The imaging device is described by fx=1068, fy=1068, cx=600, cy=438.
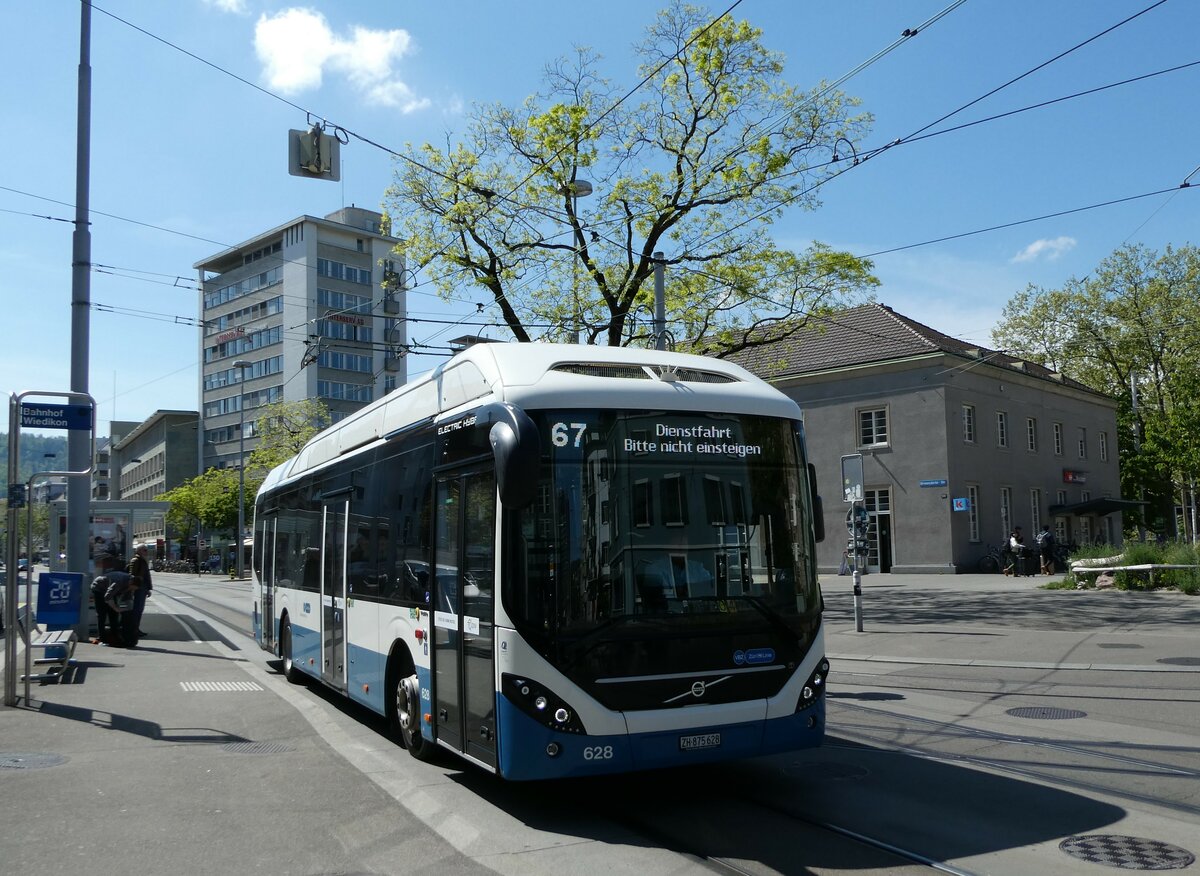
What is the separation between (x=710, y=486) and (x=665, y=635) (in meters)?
1.02

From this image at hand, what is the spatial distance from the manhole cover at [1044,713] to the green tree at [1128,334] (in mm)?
46290

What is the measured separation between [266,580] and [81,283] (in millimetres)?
5956

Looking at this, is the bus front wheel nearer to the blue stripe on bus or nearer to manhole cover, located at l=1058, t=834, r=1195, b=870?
the blue stripe on bus

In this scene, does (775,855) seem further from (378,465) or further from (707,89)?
(707,89)

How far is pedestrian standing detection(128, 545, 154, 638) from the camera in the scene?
18.2 meters

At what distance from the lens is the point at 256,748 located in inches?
363

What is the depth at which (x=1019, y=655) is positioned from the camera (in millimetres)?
15242

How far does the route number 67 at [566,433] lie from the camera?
260 inches

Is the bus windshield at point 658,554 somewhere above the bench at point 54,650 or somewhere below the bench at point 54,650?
above

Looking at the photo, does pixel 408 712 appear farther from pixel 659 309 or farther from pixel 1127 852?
pixel 659 309

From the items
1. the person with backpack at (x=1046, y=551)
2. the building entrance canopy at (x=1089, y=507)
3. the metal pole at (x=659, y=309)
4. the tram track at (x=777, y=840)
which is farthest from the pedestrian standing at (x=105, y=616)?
the building entrance canopy at (x=1089, y=507)

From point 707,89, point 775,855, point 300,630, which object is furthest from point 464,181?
point 775,855

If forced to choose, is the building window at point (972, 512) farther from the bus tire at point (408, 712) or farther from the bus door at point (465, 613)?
the bus door at point (465, 613)

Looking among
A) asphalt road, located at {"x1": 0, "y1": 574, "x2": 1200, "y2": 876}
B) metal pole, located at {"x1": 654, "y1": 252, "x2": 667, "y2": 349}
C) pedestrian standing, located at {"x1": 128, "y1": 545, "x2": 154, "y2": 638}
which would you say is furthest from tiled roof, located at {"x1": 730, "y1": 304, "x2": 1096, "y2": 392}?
asphalt road, located at {"x1": 0, "y1": 574, "x2": 1200, "y2": 876}
